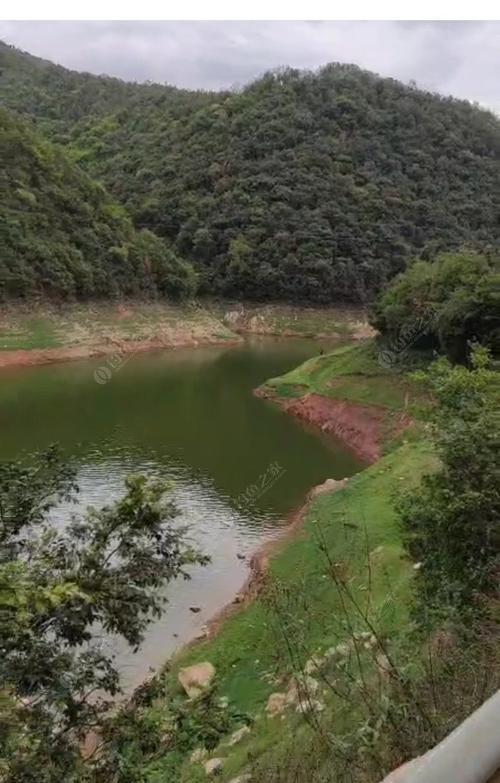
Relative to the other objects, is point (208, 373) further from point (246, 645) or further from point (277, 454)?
point (246, 645)

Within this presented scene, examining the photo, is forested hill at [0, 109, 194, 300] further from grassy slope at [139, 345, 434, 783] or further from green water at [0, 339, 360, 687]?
grassy slope at [139, 345, 434, 783]

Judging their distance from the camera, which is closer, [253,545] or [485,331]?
[253,545]

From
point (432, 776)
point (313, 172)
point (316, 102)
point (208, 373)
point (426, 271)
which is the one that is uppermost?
point (316, 102)

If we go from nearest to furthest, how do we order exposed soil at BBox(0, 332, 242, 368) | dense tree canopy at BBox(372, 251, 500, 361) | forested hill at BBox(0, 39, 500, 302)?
dense tree canopy at BBox(372, 251, 500, 361) < exposed soil at BBox(0, 332, 242, 368) < forested hill at BBox(0, 39, 500, 302)

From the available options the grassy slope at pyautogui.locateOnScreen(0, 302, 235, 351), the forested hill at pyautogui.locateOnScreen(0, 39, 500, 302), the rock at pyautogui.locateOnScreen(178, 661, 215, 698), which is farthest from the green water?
the forested hill at pyautogui.locateOnScreen(0, 39, 500, 302)

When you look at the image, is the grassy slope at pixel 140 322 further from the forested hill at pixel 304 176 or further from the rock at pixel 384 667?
the rock at pixel 384 667

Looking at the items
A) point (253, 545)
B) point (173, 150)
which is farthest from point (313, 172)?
point (253, 545)

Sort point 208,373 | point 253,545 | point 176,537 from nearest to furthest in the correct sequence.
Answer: point 176,537 → point 253,545 → point 208,373
